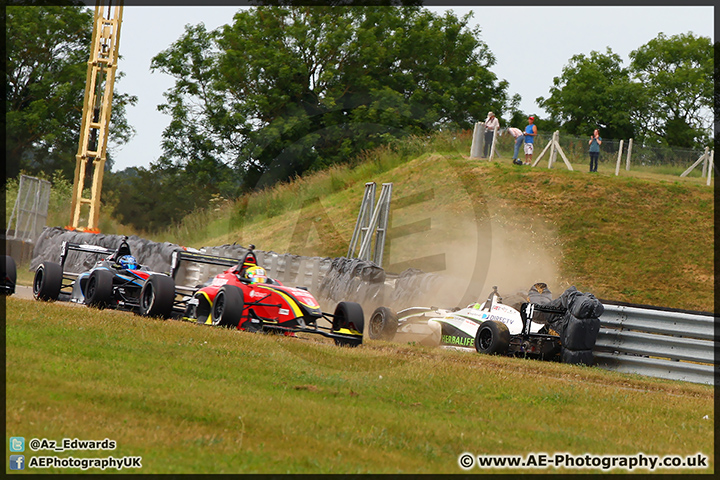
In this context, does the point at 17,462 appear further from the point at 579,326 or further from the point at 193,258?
the point at 579,326

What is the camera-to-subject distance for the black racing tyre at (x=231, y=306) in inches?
484

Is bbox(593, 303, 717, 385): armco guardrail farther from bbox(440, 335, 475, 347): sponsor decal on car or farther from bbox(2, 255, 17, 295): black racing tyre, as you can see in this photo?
bbox(2, 255, 17, 295): black racing tyre

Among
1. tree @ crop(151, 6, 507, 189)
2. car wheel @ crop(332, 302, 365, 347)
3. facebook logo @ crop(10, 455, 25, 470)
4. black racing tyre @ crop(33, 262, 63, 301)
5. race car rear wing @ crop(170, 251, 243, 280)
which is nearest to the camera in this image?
facebook logo @ crop(10, 455, 25, 470)

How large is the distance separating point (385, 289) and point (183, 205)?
34014mm

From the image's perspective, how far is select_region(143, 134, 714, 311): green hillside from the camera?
26.0 metres

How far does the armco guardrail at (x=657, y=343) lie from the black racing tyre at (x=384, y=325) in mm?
3713

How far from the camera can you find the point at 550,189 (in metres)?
31.1

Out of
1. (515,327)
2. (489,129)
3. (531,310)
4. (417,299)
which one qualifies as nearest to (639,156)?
(489,129)

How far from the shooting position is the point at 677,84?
62969 millimetres

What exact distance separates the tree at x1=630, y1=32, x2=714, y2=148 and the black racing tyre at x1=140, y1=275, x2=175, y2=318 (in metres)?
54.5

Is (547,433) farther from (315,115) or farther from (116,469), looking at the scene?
(315,115)

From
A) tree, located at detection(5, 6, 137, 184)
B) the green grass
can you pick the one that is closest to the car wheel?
the green grass

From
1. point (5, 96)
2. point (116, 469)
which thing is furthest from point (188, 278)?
point (5, 96)

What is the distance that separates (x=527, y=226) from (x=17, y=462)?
2533 centimetres
